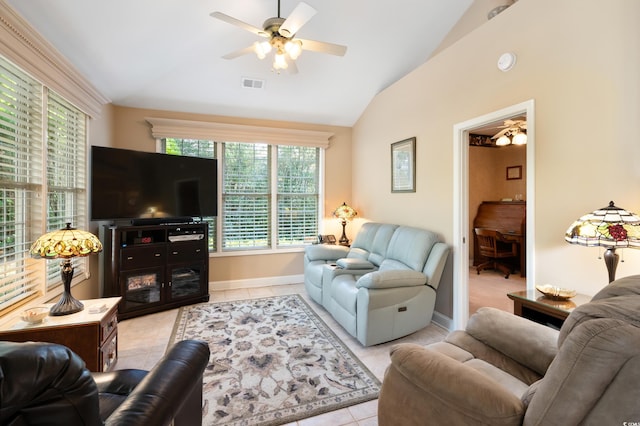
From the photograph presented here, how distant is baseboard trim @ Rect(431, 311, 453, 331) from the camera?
2.97m

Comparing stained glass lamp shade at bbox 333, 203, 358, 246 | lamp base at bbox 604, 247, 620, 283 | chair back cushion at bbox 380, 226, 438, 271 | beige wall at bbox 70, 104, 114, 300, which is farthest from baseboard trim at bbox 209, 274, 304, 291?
lamp base at bbox 604, 247, 620, 283

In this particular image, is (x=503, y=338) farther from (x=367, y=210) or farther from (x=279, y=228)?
(x=279, y=228)

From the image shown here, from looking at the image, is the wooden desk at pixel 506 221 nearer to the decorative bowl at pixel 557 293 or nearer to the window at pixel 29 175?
the decorative bowl at pixel 557 293

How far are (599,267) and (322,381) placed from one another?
6.45 ft

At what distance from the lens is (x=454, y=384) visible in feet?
3.59

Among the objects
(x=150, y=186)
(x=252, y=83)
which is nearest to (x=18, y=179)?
(x=150, y=186)

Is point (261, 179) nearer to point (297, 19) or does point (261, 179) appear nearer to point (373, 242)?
point (373, 242)

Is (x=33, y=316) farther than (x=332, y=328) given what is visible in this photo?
No

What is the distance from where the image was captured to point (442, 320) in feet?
10.1

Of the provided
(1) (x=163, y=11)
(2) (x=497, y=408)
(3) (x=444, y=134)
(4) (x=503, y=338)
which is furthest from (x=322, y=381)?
(1) (x=163, y=11)

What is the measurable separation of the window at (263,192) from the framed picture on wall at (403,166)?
1.44 meters

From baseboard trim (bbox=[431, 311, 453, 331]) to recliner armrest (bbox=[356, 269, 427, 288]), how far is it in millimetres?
571

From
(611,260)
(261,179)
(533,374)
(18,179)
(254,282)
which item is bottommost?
(254,282)

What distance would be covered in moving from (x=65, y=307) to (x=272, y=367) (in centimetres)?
152
